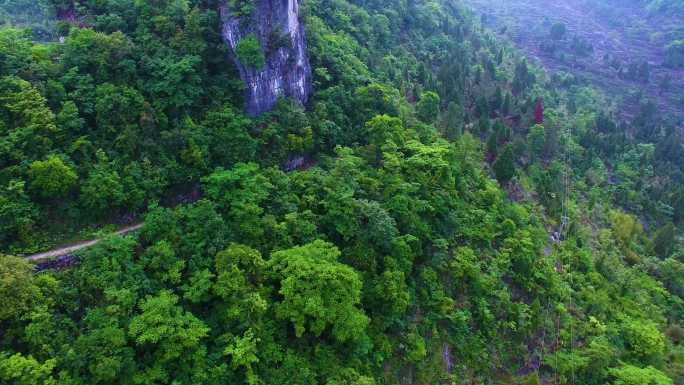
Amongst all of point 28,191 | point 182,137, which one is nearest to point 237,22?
point 182,137

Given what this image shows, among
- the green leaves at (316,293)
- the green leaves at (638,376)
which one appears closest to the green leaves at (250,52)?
the green leaves at (316,293)

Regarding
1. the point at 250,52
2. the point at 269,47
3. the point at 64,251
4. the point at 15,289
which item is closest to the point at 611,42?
the point at 269,47

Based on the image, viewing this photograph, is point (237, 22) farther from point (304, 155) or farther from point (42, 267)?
point (42, 267)

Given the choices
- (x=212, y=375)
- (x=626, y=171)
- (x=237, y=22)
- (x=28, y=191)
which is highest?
(x=237, y=22)

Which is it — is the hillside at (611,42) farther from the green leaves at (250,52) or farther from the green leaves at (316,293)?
the green leaves at (316,293)

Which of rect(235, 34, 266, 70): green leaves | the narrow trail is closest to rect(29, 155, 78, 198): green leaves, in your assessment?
the narrow trail

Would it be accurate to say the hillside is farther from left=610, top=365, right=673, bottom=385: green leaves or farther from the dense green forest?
left=610, top=365, right=673, bottom=385: green leaves
